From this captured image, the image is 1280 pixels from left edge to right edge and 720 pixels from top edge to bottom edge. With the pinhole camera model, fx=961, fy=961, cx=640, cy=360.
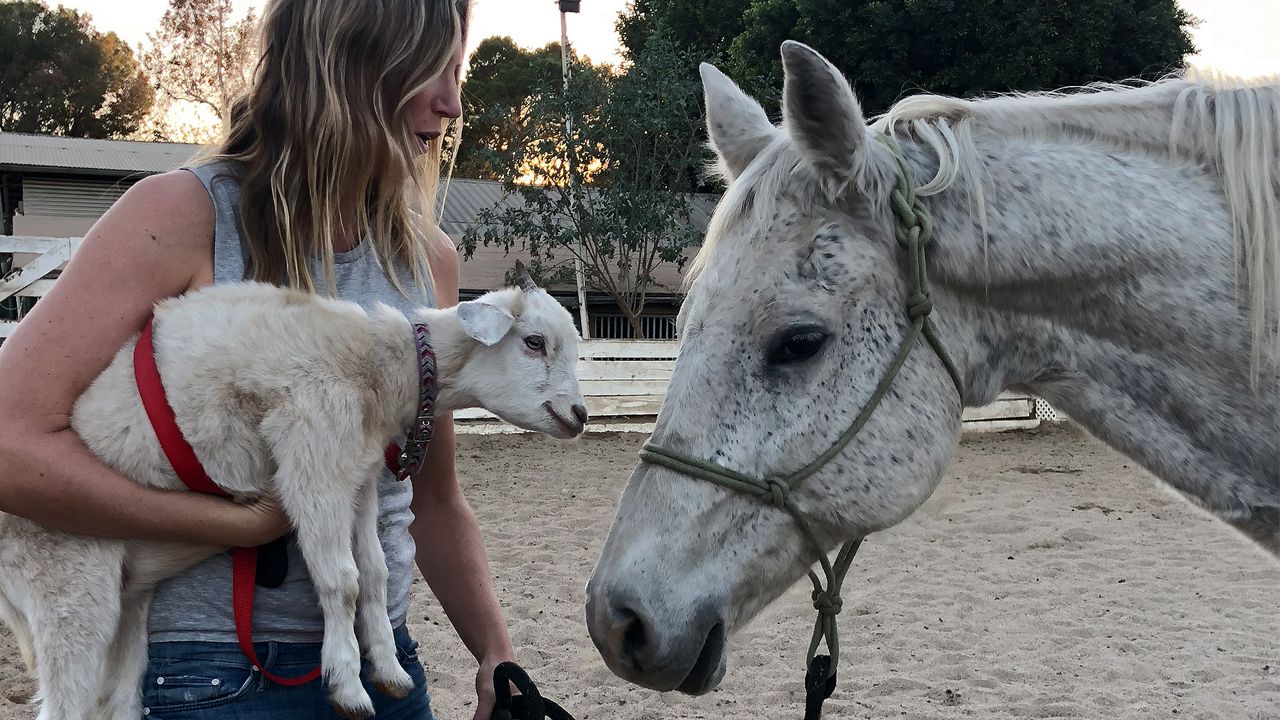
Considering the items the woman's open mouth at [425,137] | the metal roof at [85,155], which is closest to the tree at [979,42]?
the metal roof at [85,155]

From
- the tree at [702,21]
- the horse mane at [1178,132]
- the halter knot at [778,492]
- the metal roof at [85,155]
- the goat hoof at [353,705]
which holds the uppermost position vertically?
the tree at [702,21]

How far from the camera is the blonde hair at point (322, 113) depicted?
72.1 inches

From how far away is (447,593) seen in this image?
7.44 ft

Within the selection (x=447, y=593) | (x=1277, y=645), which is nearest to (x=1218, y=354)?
(x=447, y=593)

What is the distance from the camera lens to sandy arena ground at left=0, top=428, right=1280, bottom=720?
185 inches

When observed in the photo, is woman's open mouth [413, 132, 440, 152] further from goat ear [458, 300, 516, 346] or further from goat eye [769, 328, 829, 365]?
goat eye [769, 328, 829, 365]

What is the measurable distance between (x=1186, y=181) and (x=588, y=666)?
4021 millimetres

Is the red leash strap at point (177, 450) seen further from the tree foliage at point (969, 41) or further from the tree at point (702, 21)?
the tree at point (702, 21)

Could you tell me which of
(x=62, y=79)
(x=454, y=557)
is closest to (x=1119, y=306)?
(x=454, y=557)

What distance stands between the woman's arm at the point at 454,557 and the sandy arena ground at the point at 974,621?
2.20 metres

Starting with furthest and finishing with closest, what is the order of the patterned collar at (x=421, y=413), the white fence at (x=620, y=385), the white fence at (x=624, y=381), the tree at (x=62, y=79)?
the tree at (x=62, y=79) → the white fence at (x=624, y=381) → the white fence at (x=620, y=385) → the patterned collar at (x=421, y=413)

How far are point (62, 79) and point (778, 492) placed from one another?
146 feet

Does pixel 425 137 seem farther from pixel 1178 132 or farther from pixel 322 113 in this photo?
pixel 1178 132

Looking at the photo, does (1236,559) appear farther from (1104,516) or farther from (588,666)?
(588,666)
